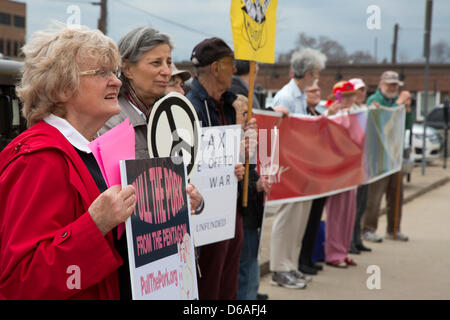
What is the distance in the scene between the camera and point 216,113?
4055mm

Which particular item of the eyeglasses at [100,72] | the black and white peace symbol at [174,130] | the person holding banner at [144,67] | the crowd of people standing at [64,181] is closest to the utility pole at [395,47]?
the person holding banner at [144,67]

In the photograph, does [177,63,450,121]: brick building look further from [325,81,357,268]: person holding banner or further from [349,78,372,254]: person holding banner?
[325,81,357,268]: person holding banner

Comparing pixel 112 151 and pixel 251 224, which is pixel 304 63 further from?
pixel 112 151

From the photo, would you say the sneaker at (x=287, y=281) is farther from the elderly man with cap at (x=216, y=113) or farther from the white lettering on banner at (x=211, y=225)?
the white lettering on banner at (x=211, y=225)

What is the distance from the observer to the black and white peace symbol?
2635 mm

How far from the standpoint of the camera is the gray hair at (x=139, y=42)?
3139 millimetres

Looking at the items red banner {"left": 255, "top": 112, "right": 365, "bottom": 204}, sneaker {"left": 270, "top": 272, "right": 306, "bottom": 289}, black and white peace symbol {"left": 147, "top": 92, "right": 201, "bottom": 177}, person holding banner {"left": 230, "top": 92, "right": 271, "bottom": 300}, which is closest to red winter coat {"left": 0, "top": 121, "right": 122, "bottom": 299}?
black and white peace symbol {"left": 147, "top": 92, "right": 201, "bottom": 177}

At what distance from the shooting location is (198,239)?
12.1 ft

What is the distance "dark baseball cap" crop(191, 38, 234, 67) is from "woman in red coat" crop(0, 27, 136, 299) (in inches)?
73.1

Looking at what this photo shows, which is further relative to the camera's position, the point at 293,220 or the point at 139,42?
the point at 293,220

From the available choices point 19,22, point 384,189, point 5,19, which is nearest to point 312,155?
point 384,189

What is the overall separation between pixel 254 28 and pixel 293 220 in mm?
2947

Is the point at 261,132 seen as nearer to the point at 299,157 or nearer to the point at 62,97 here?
the point at 299,157

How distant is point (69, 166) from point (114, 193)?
0.17 meters
